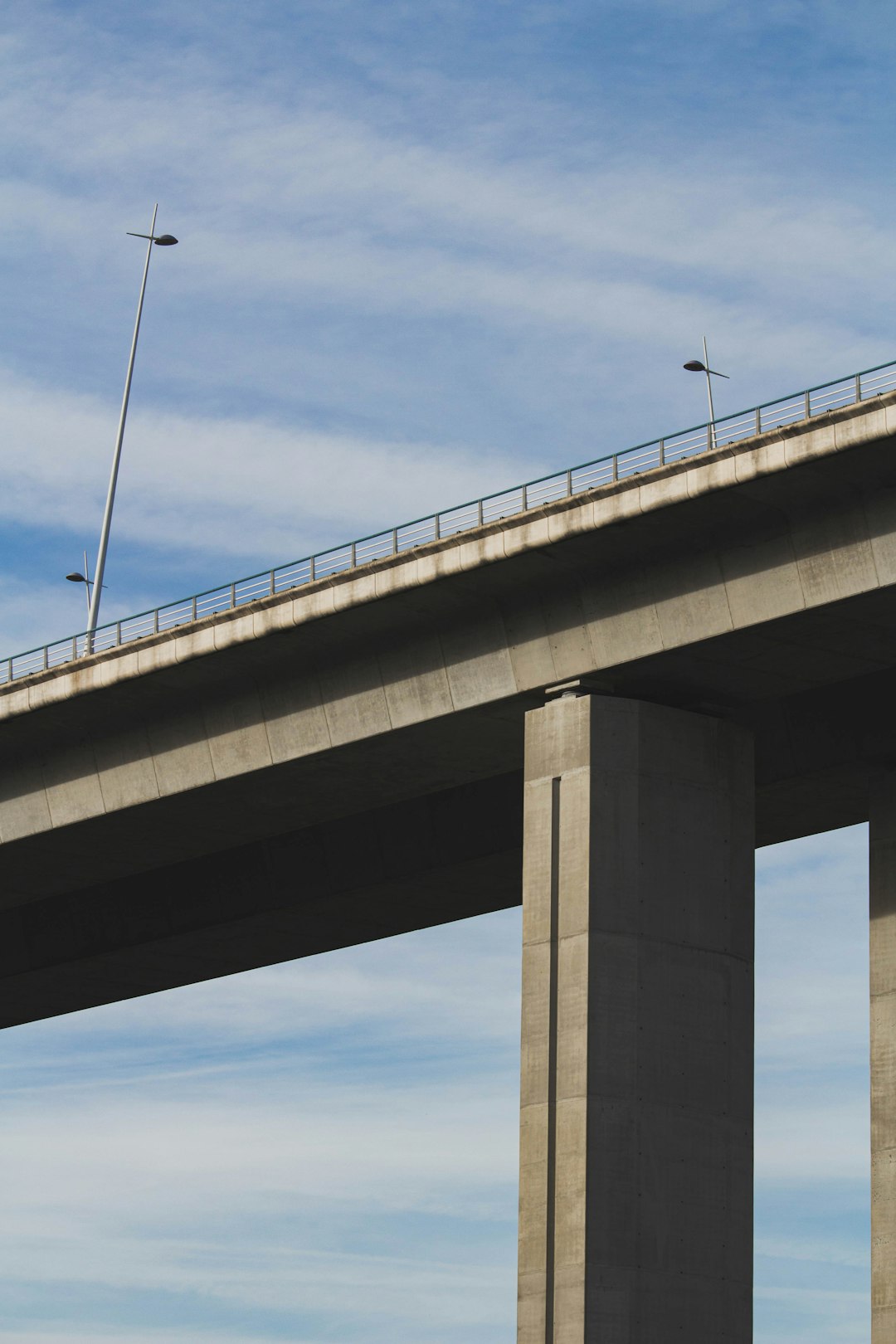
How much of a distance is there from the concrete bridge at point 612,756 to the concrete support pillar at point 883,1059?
57 millimetres

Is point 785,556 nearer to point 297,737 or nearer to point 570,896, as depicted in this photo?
point 570,896

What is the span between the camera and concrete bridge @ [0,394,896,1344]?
40375 mm

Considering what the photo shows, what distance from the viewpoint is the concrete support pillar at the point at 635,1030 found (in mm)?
40469

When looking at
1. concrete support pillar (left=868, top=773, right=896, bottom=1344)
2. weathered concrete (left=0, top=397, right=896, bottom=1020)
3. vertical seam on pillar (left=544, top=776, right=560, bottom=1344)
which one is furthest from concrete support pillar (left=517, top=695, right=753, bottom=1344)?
concrete support pillar (left=868, top=773, right=896, bottom=1344)

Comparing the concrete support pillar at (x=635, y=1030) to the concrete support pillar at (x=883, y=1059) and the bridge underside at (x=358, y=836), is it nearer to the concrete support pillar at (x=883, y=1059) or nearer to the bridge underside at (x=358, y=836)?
the bridge underside at (x=358, y=836)

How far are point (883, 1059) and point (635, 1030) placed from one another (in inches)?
358

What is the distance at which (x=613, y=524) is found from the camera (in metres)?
41.4

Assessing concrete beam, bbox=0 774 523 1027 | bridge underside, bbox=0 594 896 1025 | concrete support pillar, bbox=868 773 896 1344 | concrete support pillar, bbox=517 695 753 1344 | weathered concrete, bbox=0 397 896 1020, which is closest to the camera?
weathered concrete, bbox=0 397 896 1020

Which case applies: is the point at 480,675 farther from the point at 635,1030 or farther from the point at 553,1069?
the point at 553,1069

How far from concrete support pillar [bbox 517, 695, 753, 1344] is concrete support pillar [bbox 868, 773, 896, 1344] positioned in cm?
587

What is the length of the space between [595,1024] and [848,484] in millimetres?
10032

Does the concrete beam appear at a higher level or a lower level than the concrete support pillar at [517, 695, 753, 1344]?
higher

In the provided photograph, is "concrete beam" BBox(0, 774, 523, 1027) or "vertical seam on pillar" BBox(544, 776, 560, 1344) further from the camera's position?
"concrete beam" BBox(0, 774, 523, 1027)

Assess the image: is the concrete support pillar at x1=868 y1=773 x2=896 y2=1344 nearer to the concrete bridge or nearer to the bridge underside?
the concrete bridge
